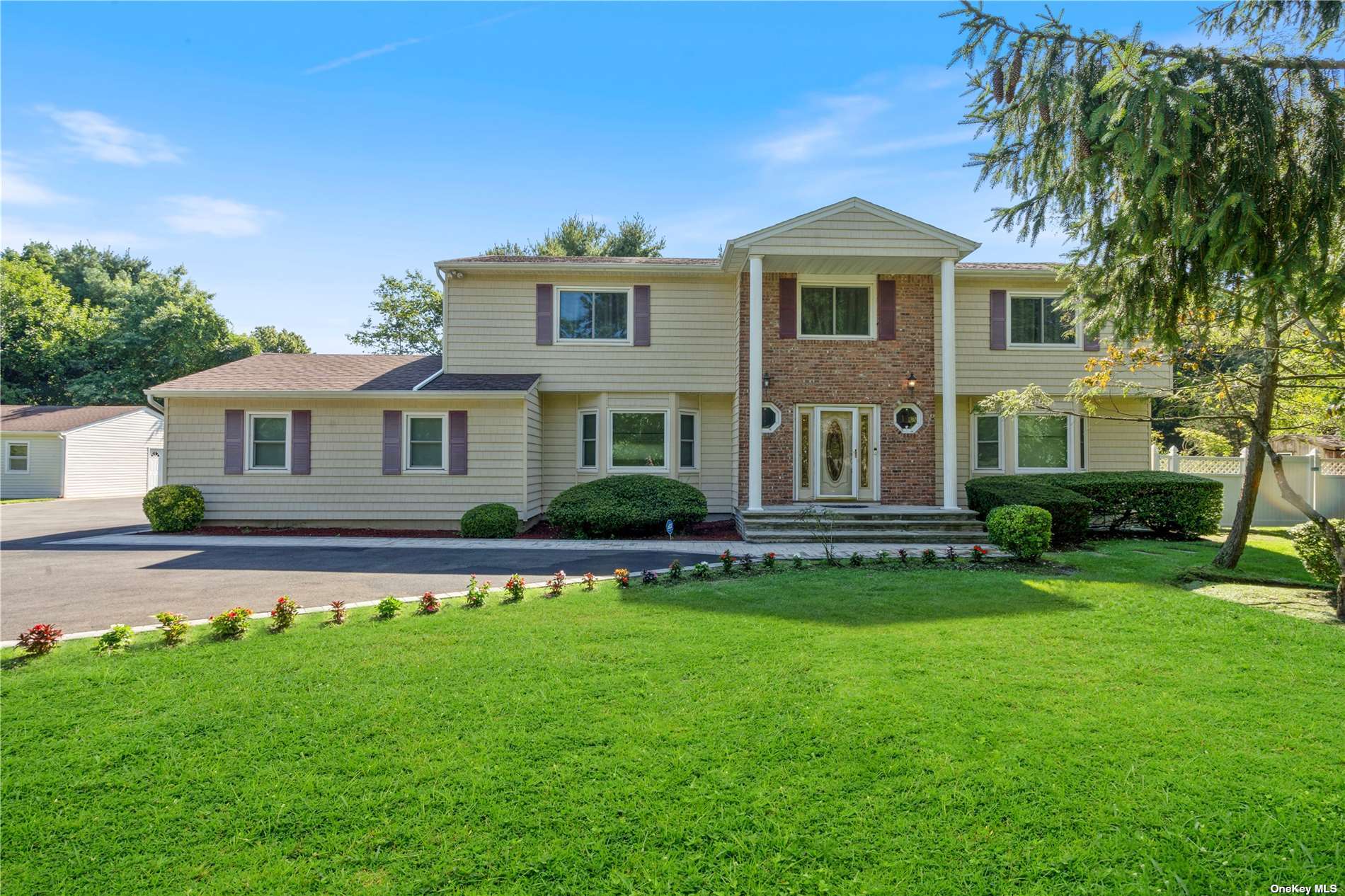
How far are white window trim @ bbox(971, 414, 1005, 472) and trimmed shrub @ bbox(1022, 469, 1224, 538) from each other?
244cm

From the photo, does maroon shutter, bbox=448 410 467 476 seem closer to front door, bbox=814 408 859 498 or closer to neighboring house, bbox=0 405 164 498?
front door, bbox=814 408 859 498

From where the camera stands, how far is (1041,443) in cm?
1512

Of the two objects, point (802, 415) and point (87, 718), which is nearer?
point (87, 718)

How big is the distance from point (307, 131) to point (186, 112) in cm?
192

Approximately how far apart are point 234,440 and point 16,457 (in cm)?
2001

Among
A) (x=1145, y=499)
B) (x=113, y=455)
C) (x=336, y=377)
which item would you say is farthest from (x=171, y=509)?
(x=113, y=455)

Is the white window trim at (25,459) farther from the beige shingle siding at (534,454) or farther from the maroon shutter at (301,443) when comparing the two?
the beige shingle siding at (534,454)

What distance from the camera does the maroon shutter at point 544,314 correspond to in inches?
574

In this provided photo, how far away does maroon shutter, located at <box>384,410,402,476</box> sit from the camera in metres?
13.8

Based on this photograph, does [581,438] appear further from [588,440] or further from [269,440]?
[269,440]

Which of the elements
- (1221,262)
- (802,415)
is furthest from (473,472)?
(1221,262)

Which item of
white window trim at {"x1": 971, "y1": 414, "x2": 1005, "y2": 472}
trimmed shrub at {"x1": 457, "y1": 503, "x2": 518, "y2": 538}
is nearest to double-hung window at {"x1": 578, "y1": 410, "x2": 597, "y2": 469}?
trimmed shrub at {"x1": 457, "y1": 503, "x2": 518, "y2": 538}

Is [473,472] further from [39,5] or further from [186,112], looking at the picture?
[39,5]

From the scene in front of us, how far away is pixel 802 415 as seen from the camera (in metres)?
14.0
